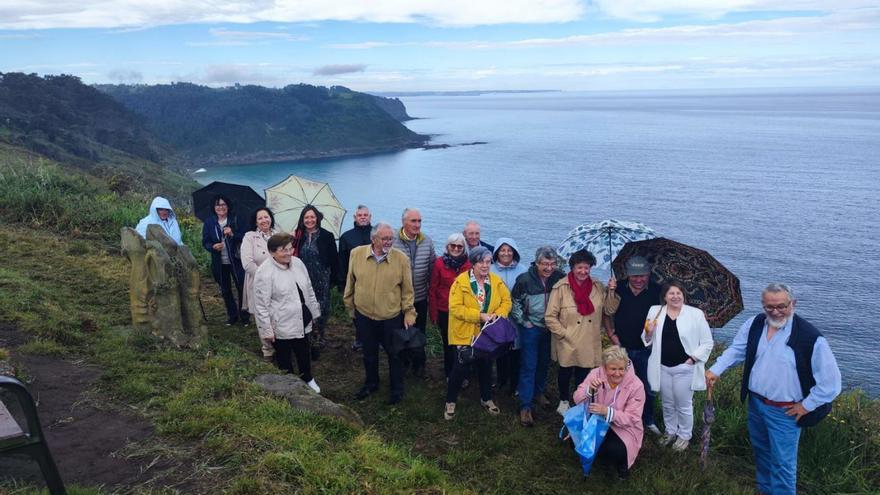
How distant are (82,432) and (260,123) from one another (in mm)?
133857

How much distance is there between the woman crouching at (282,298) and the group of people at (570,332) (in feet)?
0.03

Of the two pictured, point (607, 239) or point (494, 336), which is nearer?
point (494, 336)

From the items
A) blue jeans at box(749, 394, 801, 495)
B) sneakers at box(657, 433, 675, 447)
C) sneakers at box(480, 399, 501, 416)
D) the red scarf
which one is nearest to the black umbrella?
sneakers at box(480, 399, 501, 416)

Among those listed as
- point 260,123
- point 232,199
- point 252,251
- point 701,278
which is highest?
point 260,123

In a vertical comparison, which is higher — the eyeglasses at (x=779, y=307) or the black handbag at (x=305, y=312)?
the eyeglasses at (x=779, y=307)

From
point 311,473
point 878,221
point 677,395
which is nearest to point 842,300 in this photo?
point 878,221

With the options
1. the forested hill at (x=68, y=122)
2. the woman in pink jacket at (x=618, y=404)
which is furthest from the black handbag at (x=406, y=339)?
the forested hill at (x=68, y=122)

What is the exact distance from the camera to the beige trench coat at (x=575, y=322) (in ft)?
17.5

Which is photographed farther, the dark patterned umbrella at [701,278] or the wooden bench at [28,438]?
the dark patterned umbrella at [701,278]

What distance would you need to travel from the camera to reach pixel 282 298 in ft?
17.6

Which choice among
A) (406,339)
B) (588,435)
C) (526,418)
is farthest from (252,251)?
(588,435)

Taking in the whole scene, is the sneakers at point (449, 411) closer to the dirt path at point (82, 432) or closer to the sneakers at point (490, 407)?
the sneakers at point (490, 407)

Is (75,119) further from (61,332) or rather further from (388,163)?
(61,332)

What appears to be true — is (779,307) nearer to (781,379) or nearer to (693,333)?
(781,379)
